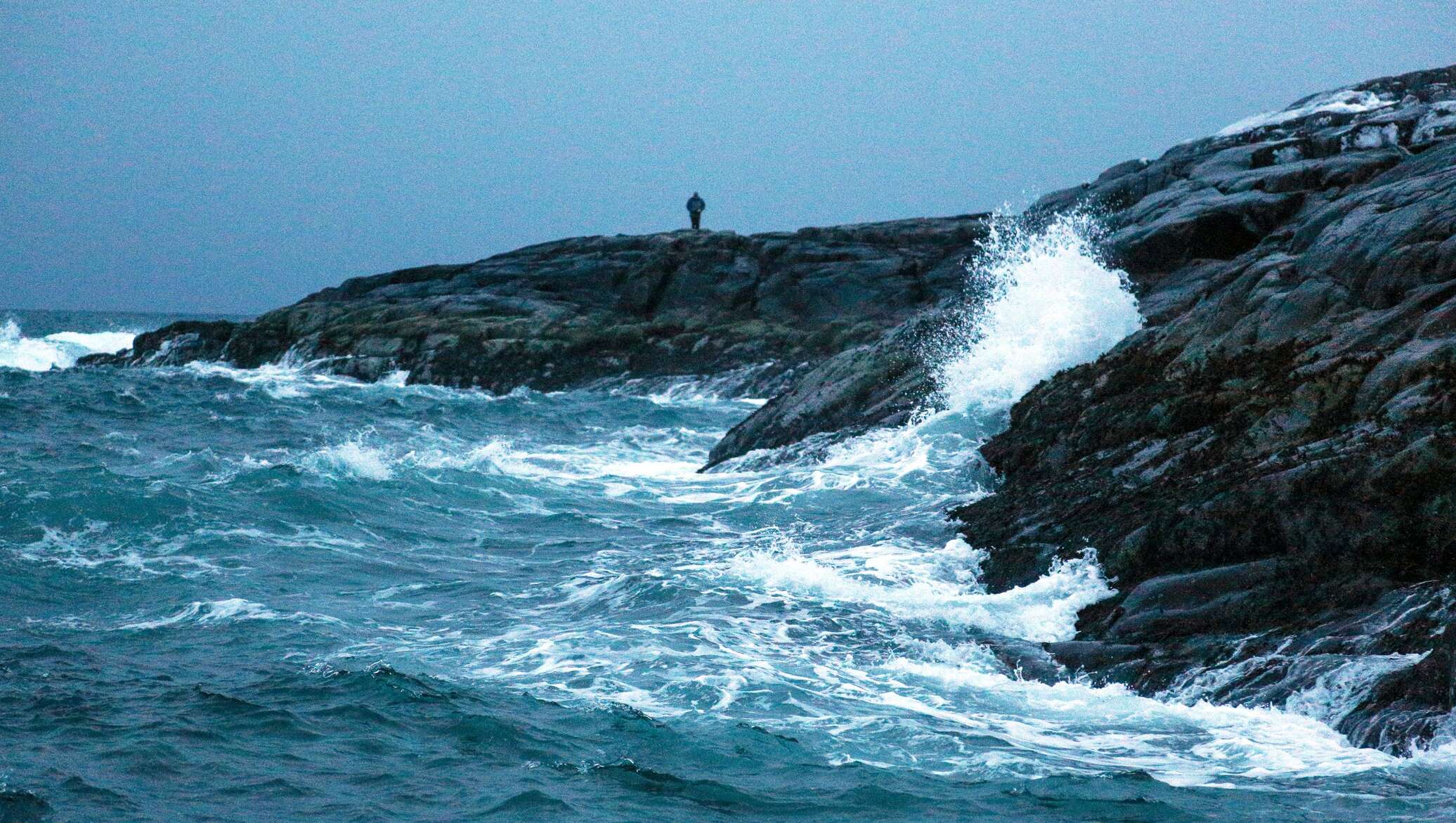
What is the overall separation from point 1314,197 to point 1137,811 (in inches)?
654

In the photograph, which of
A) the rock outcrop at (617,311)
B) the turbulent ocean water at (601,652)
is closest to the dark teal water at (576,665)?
the turbulent ocean water at (601,652)

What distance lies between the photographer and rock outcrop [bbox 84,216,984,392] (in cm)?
3550

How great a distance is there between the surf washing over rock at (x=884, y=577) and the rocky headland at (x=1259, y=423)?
0.04 m

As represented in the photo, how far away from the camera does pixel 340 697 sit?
7.95 m

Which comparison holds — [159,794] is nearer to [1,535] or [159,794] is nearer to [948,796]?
[948,796]

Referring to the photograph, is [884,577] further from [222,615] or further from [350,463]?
[350,463]

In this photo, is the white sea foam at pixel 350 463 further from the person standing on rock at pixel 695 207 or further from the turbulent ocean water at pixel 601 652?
the person standing on rock at pixel 695 207

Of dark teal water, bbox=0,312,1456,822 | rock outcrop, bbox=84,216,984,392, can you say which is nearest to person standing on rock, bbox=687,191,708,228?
rock outcrop, bbox=84,216,984,392

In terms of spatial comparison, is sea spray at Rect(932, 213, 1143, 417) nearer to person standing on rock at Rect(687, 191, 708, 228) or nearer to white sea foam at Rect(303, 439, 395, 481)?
white sea foam at Rect(303, 439, 395, 481)

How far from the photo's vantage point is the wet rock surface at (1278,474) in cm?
740

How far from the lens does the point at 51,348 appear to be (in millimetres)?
49812

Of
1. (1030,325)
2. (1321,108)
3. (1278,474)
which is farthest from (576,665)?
(1321,108)

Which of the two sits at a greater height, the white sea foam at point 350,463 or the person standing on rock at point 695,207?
the person standing on rock at point 695,207

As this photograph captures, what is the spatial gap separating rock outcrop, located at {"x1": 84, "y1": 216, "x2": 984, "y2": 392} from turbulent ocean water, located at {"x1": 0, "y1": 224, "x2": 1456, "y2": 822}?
54.5 feet
